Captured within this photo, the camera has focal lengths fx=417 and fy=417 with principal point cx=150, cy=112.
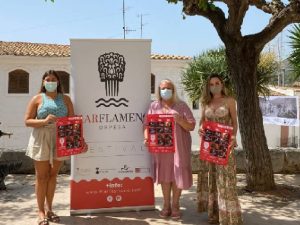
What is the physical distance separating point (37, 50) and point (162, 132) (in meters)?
23.0

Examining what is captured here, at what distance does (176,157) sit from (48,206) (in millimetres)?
1845

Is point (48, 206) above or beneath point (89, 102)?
beneath

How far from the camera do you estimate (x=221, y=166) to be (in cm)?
509

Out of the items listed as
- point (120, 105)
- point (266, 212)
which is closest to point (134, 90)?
point (120, 105)

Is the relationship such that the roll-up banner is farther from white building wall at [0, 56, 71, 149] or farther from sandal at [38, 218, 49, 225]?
white building wall at [0, 56, 71, 149]

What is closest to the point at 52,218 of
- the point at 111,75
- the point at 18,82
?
the point at 111,75

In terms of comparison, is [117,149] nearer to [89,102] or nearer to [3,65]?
[89,102]

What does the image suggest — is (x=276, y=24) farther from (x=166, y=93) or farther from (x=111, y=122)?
(x=111, y=122)

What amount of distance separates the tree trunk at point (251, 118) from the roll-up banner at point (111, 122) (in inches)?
85.9

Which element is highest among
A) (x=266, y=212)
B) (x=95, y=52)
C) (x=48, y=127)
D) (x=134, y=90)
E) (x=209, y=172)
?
(x=95, y=52)

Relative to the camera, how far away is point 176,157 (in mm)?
5555

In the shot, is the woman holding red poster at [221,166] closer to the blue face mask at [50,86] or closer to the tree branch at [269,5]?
the blue face mask at [50,86]

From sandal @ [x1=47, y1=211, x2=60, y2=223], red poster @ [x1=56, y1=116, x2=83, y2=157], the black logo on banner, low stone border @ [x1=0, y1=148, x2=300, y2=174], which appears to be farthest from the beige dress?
low stone border @ [x1=0, y1=148, x2=300, y2=174]

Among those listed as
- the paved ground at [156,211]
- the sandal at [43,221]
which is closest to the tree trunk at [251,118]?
the paved ground at [156,211]
